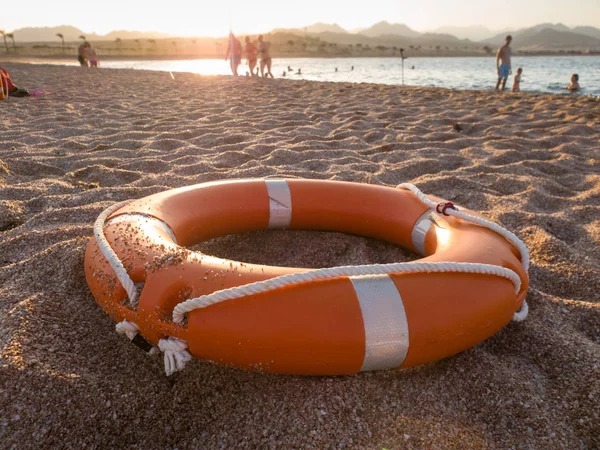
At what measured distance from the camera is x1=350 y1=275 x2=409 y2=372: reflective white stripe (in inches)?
39.8

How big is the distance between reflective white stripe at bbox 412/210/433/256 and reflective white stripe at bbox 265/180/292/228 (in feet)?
1.68

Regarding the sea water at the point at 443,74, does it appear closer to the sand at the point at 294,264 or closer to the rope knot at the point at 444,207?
the sand at the point at 294,264

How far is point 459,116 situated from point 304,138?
2.06 meters

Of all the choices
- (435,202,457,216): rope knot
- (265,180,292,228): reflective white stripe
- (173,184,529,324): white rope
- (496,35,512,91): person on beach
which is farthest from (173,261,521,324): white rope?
(496,35,512,91): person on beach

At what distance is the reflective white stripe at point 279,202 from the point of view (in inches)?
67.7

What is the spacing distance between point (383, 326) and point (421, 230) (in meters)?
0.67

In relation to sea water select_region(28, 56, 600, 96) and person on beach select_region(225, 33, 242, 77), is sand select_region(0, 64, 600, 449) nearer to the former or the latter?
person on beach select_region(225, 33, 242, 77)

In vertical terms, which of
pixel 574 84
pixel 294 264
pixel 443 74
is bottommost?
pixel 294 264

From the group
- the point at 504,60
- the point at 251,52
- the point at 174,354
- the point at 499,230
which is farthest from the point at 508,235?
the point at 251,52

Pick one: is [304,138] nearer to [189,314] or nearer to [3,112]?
[189,314]

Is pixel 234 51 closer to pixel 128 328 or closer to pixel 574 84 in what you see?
pixel 574 84

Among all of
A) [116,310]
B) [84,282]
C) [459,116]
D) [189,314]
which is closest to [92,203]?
[84,282]

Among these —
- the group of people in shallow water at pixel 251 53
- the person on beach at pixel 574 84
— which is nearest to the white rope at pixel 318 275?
the group of people in shallow water at pixel 251 53

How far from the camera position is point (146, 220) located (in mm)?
1390
